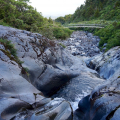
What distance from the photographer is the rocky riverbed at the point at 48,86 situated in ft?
9.26

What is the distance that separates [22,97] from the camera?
3285 millimetres

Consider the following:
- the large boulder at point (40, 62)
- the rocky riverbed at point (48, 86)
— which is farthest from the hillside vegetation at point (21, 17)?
the rocky riverbed at point (48, 86)

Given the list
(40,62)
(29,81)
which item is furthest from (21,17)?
(29,81)

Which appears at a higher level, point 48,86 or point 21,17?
point 21,17

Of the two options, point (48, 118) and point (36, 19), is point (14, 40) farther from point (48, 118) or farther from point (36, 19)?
point (36, 19)

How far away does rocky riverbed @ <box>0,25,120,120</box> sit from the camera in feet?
9.26

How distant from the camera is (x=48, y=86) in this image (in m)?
5.68

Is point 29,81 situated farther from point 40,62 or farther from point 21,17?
point 21,17

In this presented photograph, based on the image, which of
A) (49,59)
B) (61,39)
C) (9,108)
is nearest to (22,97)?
(9,108)

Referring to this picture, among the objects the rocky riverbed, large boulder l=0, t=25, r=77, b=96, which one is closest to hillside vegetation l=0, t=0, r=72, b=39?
large boulder l=0, t=25, r=77, b=96

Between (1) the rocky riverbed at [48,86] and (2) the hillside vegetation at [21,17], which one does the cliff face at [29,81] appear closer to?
(1) the rocky riverbed at [48,86]

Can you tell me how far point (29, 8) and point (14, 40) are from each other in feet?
28.8

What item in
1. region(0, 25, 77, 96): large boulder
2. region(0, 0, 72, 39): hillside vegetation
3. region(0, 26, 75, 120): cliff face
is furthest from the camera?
region(0, 0, 72, 39): hillside vegetation

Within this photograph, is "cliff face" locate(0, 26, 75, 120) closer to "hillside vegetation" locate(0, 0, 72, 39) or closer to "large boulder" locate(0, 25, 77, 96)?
"large boulder" locate(0, 25, 77, 96)
